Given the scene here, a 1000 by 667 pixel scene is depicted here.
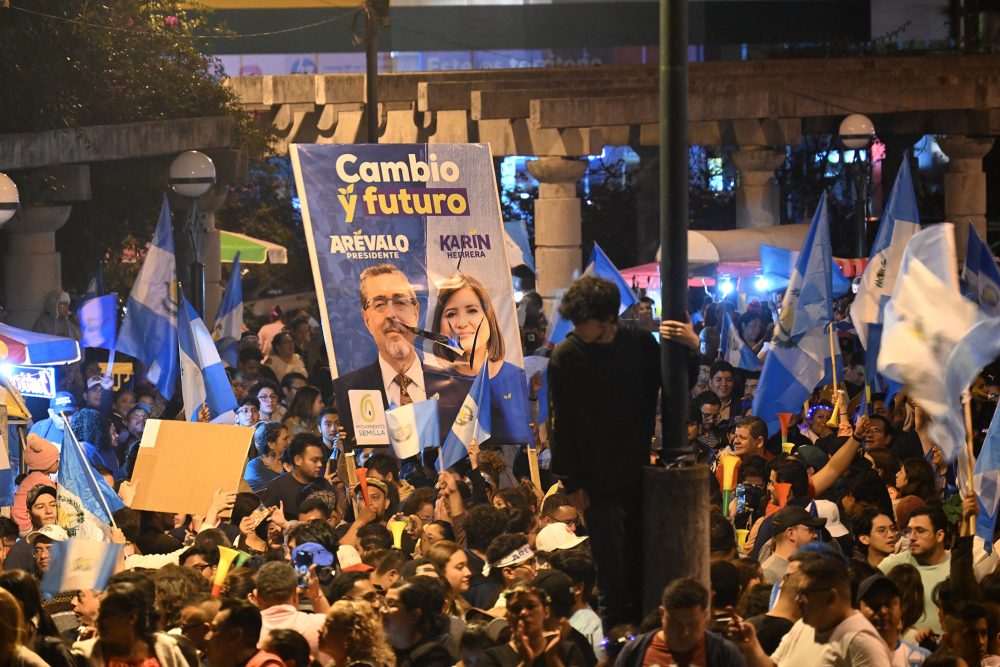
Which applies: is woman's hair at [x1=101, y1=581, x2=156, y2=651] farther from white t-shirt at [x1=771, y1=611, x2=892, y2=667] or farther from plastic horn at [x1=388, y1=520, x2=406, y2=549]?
plastic horn at [x1=388, y1=520, x2=406, y2=549]

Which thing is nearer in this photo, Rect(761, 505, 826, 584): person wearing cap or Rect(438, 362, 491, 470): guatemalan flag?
Rect(761, 505, 826, 584): person wearing cap

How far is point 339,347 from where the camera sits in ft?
38.1

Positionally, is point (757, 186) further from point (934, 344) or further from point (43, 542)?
point (934, 344)

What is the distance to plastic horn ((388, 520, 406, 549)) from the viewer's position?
10797 mm

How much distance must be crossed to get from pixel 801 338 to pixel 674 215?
714 centimetres

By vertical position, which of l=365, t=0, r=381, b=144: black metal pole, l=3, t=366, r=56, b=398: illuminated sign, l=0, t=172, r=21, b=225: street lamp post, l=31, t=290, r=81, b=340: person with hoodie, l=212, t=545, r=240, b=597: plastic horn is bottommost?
l=212, t=545, r=240, b=597: plastic horn

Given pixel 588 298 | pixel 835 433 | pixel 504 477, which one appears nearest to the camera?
pixel 588 298

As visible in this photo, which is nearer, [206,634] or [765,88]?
[206,634]

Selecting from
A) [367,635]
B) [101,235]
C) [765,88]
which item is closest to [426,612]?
[367,635]

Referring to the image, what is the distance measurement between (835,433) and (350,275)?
4357 millimetres

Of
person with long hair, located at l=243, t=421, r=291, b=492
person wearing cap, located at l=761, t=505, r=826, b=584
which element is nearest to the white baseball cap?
person wearing cap, located at l=761, t=505, r=826, b=584

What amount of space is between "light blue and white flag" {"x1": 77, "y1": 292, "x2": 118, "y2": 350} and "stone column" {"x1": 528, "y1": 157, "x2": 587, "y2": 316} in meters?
10.8

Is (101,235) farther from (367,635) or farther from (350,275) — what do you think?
(367,635)

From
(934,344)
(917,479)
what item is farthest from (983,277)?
(934,344)
